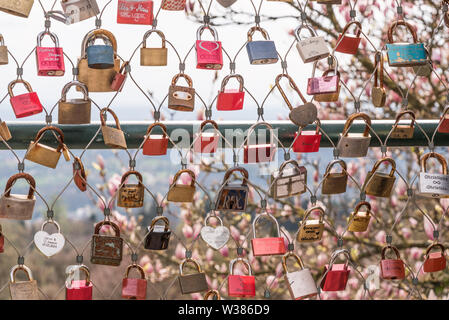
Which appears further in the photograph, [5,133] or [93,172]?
[93,172]

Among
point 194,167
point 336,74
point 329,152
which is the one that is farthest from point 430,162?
point 336,74

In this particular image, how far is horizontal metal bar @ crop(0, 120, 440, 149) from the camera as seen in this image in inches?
41.6

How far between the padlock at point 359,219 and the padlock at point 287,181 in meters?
0.13

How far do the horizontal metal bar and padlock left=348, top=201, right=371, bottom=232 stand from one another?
0.13m

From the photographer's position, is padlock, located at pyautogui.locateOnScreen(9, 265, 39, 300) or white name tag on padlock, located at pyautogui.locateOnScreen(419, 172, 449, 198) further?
white name tag on padlock, located at pyautogui.locateOnScreen(419, 172, 449, 198)

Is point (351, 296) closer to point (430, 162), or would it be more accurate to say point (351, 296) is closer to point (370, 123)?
point (430, 162)

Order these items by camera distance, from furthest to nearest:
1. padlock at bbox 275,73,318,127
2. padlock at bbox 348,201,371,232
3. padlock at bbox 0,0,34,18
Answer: padlock at bbox 348,201,371,232
padlock at bbox 275,73,318,127
padlock at bbox 0,0,34,18

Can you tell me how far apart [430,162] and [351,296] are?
64cm

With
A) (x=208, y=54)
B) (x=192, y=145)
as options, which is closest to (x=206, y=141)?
(x=192, y=145)

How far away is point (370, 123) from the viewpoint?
44.2 inches

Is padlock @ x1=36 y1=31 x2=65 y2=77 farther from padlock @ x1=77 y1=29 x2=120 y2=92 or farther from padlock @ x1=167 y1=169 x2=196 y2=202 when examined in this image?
padlock @ x1=167 y1=169 x2=196 y2=202

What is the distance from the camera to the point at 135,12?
39.3 inches

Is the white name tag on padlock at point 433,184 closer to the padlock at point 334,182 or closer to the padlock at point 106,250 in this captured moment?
the padlock at point 334,182

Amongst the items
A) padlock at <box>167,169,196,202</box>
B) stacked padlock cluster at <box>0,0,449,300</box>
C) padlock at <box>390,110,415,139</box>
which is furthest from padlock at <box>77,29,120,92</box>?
padlock at <box>390,110,415,139</box>
